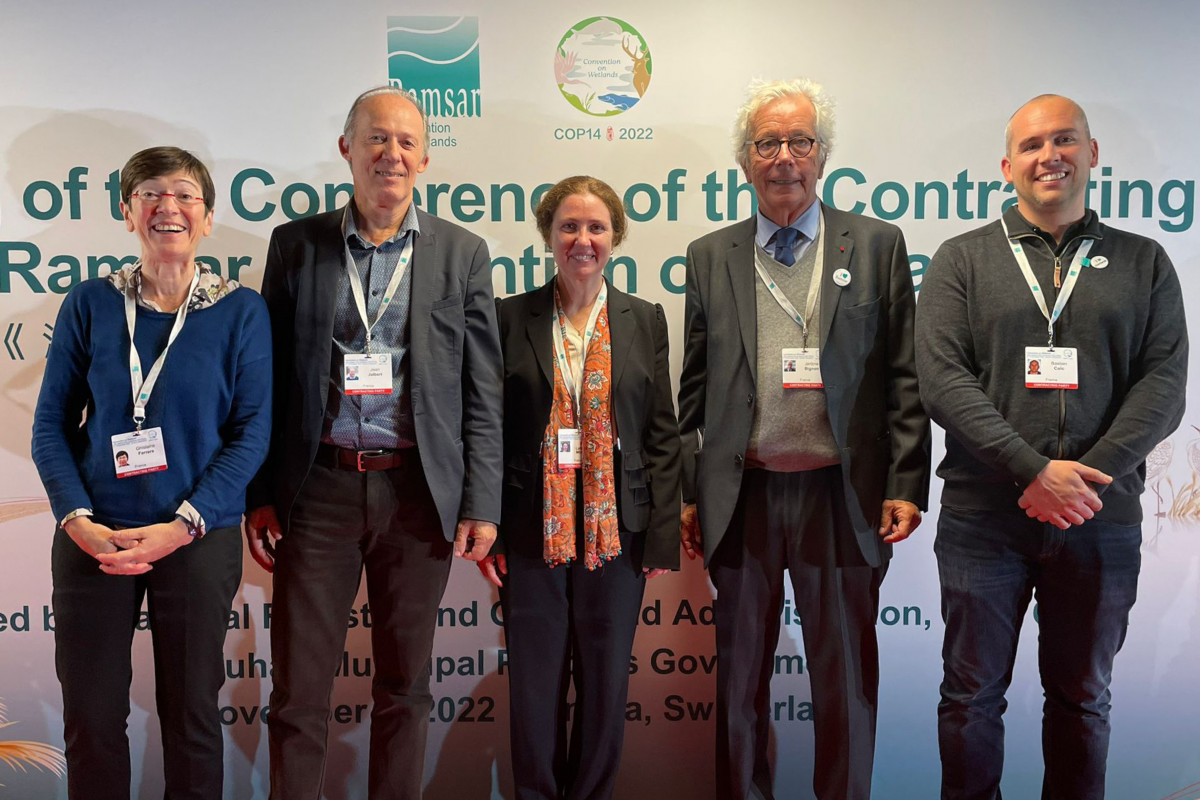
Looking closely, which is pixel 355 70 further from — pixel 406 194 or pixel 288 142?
pixel 406 194

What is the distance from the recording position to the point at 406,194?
2.27m

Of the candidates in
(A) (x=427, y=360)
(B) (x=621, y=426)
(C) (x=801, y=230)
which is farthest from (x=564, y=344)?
(C) (x=801, y=230)

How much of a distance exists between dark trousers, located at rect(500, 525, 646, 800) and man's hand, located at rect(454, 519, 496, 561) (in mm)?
130

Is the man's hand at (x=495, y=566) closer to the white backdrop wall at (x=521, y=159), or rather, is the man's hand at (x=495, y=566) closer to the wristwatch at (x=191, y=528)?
the white backdrop wall at (x=521, y=159)

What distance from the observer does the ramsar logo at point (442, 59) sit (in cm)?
289

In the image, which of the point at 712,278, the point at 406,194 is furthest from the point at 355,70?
the point at 712,278

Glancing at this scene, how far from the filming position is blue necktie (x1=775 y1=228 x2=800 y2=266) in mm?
2402

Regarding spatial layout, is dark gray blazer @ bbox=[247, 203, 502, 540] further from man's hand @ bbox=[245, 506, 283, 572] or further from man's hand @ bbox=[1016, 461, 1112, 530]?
man's hand @ bbox=[1016, 461, 1112, 530]

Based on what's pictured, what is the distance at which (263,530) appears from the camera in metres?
2.32

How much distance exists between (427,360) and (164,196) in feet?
2.57

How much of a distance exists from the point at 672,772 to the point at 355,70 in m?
2.80

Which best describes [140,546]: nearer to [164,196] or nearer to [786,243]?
[164,196]

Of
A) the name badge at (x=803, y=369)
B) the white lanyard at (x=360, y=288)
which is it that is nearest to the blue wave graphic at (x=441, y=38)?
the white lanyard at (x=360, y=288)

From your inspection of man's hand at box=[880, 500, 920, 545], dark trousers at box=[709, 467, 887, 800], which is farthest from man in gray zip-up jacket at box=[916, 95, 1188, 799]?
dark trousers at box=[709, 467, 887, 800]
